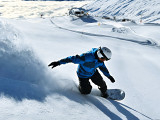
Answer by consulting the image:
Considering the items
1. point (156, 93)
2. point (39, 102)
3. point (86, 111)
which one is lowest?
point (156, 93)

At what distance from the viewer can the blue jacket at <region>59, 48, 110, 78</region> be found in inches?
176

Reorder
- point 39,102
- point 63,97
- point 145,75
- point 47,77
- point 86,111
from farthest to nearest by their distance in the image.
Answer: point 145,75 < point 47,77 < point 63,97 < point 86,111 < point 39,102

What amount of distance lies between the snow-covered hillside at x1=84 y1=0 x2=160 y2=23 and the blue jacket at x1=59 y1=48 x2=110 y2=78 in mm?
101674

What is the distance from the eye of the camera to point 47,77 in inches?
179

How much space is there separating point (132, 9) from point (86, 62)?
5344 inches

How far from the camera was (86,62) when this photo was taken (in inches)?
180

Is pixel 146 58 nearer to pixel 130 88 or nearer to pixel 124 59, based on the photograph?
pixel 124 59

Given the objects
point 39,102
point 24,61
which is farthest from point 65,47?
point 39,102

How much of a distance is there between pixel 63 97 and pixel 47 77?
97 cm

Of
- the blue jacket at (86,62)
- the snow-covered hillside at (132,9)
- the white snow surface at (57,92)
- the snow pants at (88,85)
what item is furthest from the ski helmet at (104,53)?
the snow-covered hillside at (132,9)

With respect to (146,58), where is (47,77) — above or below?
above

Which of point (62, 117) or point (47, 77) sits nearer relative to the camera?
point (62, 117)

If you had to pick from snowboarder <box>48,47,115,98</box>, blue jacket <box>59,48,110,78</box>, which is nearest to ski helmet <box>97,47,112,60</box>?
snowboarder <box>48,47,115,98</box>

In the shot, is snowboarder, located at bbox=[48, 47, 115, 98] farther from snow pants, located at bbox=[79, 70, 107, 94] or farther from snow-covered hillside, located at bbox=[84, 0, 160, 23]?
snow-covered hillside, located at bbox=[84, 0, 160, 23]
